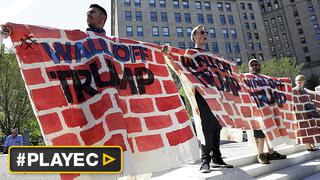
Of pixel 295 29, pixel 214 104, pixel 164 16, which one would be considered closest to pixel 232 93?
pixel 214 104

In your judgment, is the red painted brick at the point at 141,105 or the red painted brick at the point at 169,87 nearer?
the red painted brick at the point at 141,105

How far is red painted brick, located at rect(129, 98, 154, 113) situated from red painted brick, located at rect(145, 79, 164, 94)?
0.36ft

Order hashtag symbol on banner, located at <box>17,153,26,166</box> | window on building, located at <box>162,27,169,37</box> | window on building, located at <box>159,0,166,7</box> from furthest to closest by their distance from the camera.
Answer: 1. window on building, located at <box>159,0,166,7</box>
2. window on building, located at <box>162,27,169,37</box>
3. hashtag symbol on banner, located at <box>17,153,26,166</box>

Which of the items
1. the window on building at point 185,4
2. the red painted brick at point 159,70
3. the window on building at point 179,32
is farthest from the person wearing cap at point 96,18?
the window on building at point 185,4

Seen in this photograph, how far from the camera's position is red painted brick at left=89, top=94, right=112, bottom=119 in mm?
2477

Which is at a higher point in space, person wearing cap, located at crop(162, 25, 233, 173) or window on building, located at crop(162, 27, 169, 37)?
window on building, located at crop(162, 27, 169, 37)

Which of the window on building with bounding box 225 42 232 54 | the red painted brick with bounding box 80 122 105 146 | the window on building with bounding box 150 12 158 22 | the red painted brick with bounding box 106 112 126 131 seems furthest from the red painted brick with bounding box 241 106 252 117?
the window on building with bounding box 225 42 232 54

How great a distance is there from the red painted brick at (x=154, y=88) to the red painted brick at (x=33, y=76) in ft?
3.69

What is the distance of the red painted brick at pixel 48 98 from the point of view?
233 cm

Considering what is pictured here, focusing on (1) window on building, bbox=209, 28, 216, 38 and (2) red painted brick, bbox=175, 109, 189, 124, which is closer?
(2) red painted brick, bbox=175, 109, 189, 124

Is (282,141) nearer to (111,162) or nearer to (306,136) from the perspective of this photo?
(306,136)

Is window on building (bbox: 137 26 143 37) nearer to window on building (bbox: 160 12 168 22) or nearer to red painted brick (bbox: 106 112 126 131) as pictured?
window on building (bbox: 160 12 168 22)

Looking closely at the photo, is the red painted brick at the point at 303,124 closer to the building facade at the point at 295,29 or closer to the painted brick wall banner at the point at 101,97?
the painted brick wall banner at the point at 101,97

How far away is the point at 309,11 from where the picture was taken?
68.2 m
